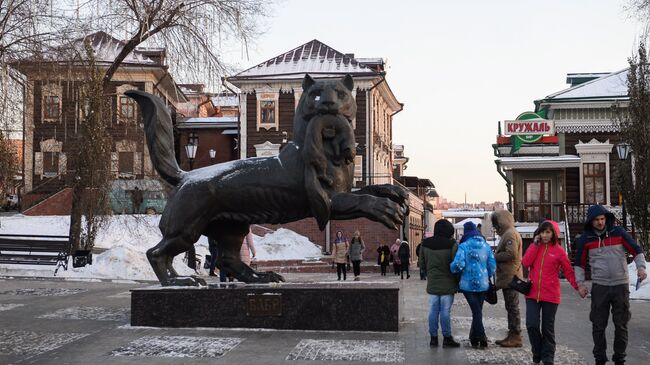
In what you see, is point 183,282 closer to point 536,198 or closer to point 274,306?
point 274,306

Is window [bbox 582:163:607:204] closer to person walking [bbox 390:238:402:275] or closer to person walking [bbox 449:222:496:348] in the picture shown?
person walking [bbox 390:238:402:275]

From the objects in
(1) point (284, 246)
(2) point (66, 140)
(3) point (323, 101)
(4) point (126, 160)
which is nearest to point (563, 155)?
(1) point (284, 246)

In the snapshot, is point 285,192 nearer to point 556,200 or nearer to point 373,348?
point 373,348

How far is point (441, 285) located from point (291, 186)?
2.47 m

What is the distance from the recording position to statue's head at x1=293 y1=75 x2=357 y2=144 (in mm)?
9531

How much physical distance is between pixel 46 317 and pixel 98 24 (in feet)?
32.0

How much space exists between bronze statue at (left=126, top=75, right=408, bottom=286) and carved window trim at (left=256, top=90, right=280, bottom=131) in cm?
2912

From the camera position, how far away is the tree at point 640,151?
2116 cm

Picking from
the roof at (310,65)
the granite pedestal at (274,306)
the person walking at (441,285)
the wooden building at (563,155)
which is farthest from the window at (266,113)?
the person walking at (441,285)

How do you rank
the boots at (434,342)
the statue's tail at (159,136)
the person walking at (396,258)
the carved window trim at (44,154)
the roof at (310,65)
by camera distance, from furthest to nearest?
1. the carved window trim at (44,154)
2. the roof at (310,65)
3. the person walking at (396,258)
4. the statue's tail at (159,136)
5. the boots at (434,342)

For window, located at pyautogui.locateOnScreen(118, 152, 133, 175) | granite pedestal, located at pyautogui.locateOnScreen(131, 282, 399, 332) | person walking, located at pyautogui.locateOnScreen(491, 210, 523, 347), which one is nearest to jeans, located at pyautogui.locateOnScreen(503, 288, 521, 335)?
person walking, located at pyautogui.locateOnScreen(491, 210, 523, 347)

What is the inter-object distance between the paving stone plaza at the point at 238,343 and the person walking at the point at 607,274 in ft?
1.64

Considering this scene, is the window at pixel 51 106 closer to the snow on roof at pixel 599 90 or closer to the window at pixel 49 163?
the window at pixel 49 163

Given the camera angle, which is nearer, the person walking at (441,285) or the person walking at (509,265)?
the person walking at (441,285)
